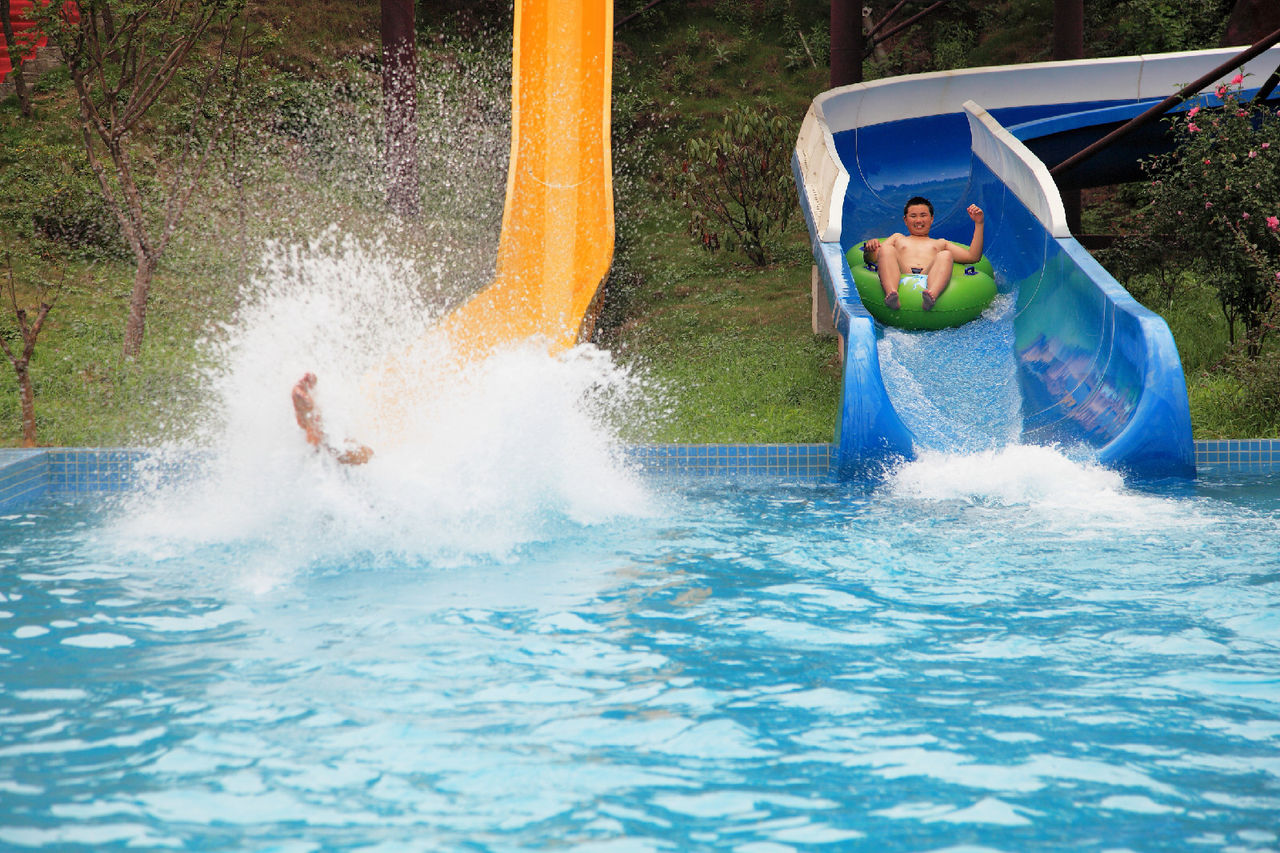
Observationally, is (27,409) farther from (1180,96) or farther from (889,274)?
(1180,96)

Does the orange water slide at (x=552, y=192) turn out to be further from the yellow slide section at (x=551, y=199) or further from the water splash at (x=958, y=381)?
the water splash at (x=958, y=381)

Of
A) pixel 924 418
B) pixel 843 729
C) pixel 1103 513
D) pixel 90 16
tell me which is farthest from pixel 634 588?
pixel 90 16

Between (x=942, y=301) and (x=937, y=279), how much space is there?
0.46ft

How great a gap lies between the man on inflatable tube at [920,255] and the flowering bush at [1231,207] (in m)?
1.22

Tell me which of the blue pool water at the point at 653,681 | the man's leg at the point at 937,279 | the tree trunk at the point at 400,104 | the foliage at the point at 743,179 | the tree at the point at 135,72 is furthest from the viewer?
the foliage at the point at 743,179

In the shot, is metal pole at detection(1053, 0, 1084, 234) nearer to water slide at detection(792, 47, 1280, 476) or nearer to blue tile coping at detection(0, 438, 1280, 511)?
water slide at detection(792, 47, 1280, 476)

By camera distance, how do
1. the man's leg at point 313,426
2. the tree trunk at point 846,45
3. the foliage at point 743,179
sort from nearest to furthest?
the man's leg at point 313,426
the foliage at point 743,179
the tree trunk at point 846,45

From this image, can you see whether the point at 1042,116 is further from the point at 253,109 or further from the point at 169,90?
the point at 169,90

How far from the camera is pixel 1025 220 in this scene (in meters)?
7.22

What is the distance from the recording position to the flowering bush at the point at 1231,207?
21.7 feet

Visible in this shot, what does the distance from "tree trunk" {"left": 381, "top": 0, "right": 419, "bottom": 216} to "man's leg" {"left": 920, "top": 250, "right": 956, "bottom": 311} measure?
210 inches

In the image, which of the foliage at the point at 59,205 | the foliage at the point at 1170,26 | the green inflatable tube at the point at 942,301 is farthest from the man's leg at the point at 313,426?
the foliage at the point at 1170,26

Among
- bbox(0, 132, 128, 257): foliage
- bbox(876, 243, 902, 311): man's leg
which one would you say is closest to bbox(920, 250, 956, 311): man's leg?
bbox(876, 243, 902, 311): man's leg

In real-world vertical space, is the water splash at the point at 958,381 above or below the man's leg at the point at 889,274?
below
